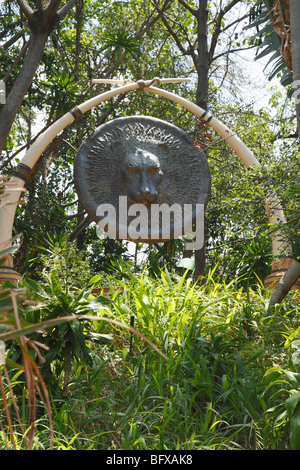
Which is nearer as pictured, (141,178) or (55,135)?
(141,178)

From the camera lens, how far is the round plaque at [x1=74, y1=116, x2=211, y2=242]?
608 centimetres

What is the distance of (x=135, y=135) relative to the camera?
21.6 ft

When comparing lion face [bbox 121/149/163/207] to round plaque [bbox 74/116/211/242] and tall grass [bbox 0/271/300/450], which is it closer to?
round plaque [bbox 74/116/211/242]

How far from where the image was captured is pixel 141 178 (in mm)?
6176

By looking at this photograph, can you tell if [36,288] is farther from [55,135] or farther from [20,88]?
[20,88]

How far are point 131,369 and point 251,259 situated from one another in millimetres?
3579

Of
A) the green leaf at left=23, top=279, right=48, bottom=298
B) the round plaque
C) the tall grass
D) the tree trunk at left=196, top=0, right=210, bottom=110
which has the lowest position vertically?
the tall grass

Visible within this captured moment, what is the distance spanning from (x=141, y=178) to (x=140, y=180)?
0.08 feet

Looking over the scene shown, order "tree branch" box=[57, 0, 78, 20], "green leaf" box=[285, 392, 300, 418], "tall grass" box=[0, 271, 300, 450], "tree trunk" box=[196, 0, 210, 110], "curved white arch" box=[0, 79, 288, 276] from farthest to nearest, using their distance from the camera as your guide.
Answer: "tree trunk" box=[196, 0, 210, 110]
"tree branch" box=[57, 0, 78, 20]
"curved white arch" box=[0, 79, 288, 276]
"tall grass" box=[0, 271, 300, 450]
"green leaf" box=[285, 392, 300, 418]

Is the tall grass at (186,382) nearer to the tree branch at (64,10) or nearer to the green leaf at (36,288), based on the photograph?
the green leaf at (36,288)

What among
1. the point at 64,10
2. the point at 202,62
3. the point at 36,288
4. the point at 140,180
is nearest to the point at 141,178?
the point at 140,180

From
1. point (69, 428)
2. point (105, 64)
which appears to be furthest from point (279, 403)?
point (105, 64)

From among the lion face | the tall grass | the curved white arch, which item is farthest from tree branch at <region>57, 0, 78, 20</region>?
the tall grass
